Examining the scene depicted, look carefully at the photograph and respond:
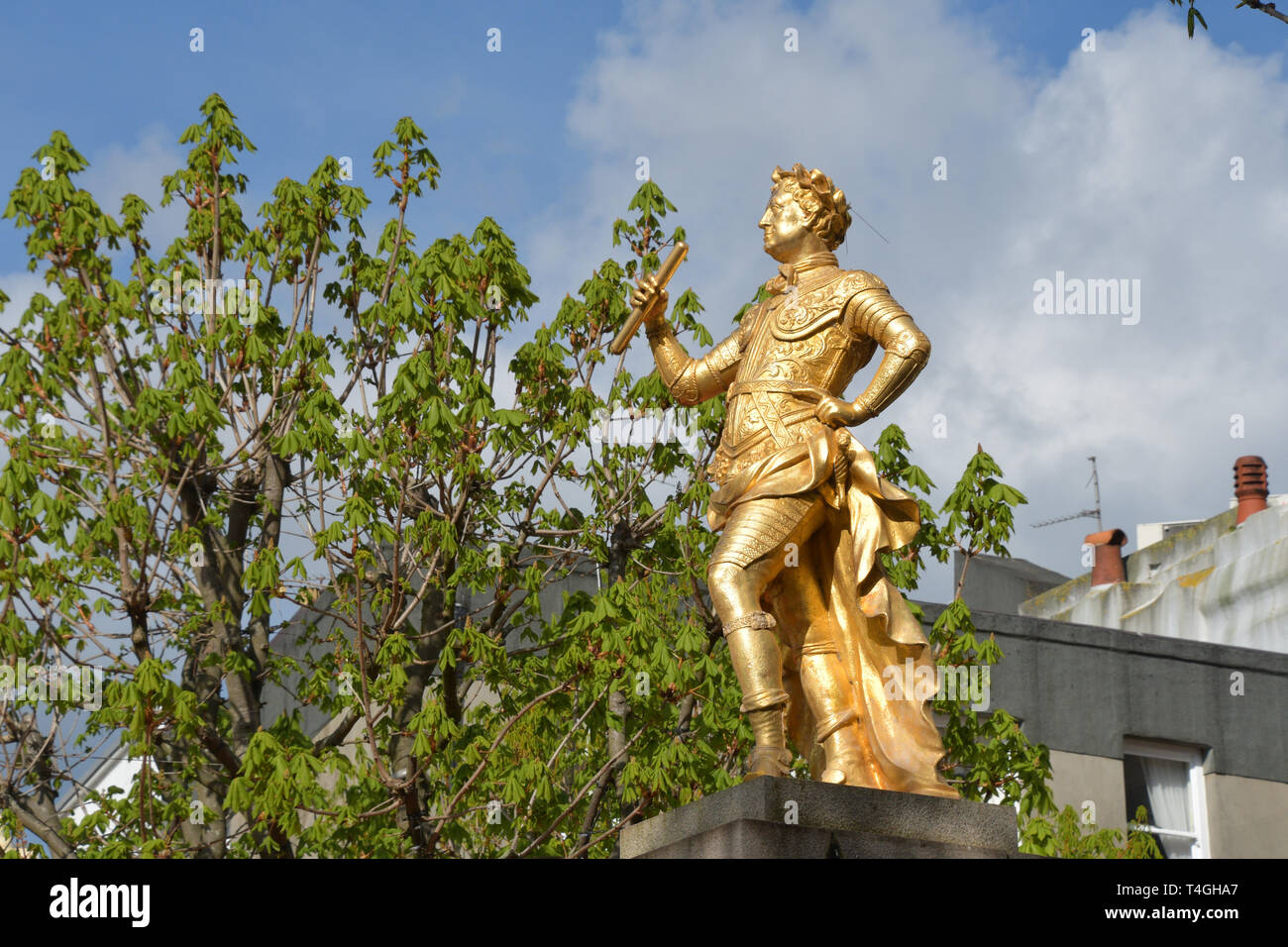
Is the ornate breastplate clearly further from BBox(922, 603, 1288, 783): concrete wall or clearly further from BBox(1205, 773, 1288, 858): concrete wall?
BBox(1205, 773, 1288, 858): concrete wall

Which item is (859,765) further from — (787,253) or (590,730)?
(590,730)

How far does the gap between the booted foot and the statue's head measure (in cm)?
251

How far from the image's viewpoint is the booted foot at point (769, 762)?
6887 mm

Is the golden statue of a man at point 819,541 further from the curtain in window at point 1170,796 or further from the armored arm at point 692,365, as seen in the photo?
the curtain in window at point 1170,796

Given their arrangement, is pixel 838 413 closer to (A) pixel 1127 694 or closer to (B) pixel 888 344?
(B) pixel 888 344

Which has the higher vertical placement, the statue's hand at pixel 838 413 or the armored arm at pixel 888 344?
the armored arm at pixel 888 344

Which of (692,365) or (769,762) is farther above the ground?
(692,365)

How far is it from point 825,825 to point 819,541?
5.20 feet

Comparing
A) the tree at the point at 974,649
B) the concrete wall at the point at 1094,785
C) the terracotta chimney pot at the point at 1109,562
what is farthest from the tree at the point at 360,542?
the terracotta chimney pot at the point at 1109,562

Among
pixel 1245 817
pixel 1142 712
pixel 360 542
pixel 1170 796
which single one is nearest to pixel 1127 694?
pixel 1142 712

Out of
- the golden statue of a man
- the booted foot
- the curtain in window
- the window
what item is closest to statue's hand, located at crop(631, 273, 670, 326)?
the golden statue of a man

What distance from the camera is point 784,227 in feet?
27.0
